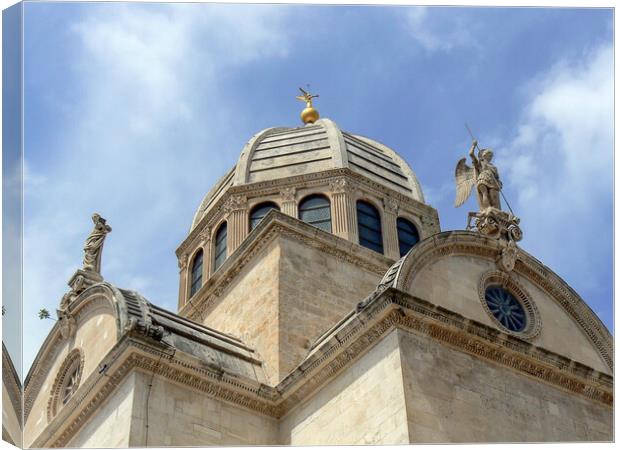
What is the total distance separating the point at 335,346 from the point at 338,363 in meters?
0.34

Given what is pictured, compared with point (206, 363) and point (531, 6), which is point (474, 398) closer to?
point (206, 363)

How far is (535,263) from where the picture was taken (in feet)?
75.3

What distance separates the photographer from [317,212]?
27.6 m

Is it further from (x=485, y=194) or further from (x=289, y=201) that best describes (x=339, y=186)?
(x=485, y=194)

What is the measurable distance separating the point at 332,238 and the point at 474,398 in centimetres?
742

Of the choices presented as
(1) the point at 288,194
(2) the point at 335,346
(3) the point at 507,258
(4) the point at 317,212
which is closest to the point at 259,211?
(1) the point at 288,194

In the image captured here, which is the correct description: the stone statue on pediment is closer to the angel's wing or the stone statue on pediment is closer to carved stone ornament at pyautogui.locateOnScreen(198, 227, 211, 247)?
carved stone ornament at pyautogui.locateOnScreen(198, 227, 211, 247)

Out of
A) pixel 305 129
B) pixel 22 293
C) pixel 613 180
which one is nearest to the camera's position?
pixel 22 293

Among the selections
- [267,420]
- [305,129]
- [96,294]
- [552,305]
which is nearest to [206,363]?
[267,420]

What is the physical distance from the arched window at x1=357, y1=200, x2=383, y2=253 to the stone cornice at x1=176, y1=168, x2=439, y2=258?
517 mm

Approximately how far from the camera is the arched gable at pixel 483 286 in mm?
20781

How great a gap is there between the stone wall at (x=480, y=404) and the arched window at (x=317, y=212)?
843cm

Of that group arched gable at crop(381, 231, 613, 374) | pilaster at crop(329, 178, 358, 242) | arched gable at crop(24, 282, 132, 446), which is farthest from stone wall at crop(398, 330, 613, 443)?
pilaster at crop(329, 178, 358, 242)

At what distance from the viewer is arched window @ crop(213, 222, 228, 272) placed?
28.1 meters
